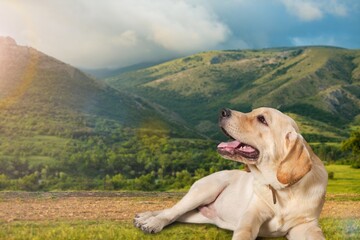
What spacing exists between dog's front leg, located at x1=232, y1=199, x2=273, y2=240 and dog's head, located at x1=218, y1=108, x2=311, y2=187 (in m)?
0.61

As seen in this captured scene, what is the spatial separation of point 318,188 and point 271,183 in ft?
2.10

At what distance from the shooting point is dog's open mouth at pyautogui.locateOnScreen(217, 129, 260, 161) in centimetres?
629

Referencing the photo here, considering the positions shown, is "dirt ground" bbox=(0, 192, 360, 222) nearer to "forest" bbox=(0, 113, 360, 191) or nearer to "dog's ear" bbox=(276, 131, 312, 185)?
"dog's ear" bbox=(276, 131, 312, 185)

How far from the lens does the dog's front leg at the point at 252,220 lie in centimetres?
609

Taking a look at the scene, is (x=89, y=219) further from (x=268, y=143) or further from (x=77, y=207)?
(x=268, y=143)

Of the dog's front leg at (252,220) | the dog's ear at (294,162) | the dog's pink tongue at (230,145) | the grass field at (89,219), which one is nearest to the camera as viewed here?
the dog's ear at (294,162)

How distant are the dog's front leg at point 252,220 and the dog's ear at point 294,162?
64 centimetres

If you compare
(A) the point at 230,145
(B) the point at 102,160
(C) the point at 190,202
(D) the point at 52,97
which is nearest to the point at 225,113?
(A) the point at 230,145

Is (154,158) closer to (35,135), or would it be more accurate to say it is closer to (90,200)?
(35,135)

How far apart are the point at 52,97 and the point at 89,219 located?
113 m

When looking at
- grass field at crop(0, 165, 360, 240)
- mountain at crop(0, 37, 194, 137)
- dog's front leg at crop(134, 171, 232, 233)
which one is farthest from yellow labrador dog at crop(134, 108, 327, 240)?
mountain at crop(0, 37, 194, 137)

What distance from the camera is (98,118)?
129000mm

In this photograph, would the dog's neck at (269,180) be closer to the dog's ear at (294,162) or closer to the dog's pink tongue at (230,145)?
the dog's ear at (294,162)

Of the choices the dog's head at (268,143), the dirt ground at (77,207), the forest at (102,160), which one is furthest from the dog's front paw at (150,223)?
the forest at (102,160)
